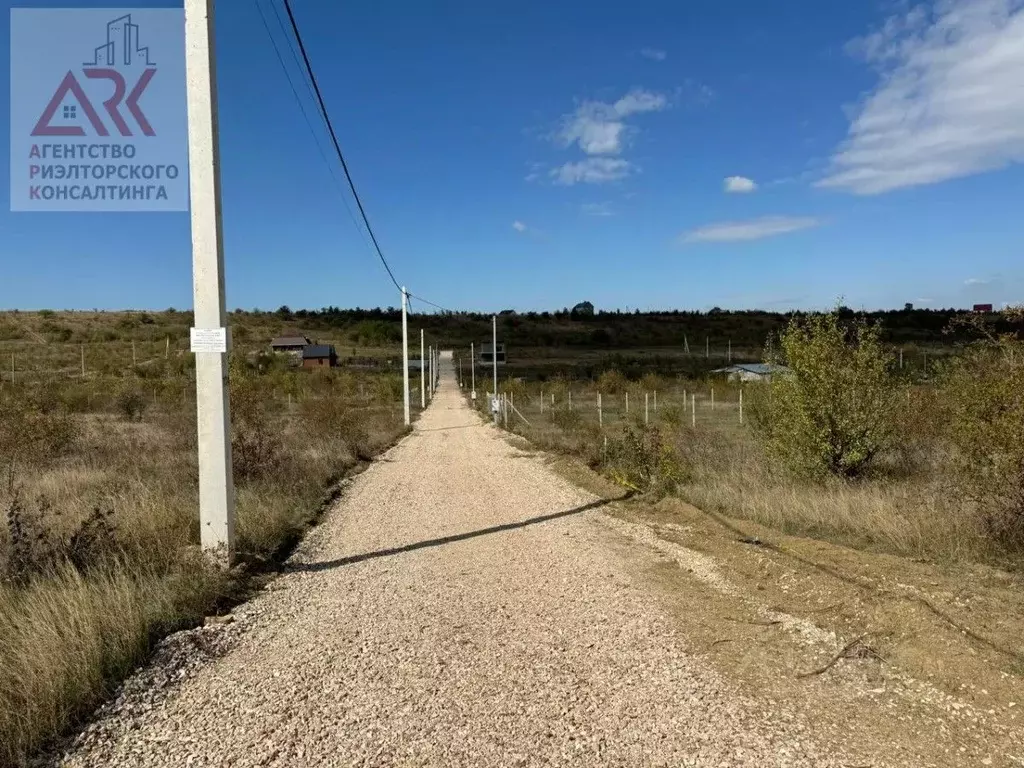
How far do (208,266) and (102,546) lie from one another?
9.81ft

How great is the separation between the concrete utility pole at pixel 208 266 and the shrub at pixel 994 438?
7.91 metres

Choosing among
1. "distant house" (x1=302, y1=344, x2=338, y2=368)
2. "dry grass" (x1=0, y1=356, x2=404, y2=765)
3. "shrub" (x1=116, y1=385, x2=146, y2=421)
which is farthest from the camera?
"distant house" (x1=302, y1=344, x2=338, y2=368)

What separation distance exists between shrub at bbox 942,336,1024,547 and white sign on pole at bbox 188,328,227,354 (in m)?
8.05

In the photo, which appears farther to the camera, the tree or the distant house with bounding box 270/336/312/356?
the distant house with bounding box 270/336/312/356

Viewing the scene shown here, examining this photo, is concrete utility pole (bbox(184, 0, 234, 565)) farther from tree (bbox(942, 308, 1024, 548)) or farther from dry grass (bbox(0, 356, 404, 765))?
tree (bbox(942, 308, 1024, 548))

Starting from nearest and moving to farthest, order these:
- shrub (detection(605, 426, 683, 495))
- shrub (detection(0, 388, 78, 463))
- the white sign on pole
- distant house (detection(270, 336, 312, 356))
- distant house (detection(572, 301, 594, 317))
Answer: the white sign on pole
shrub (detection(605, 426, 683, 495))
shrub (detection(0, 388, 78, 463))
distant house (detection(270, 336, 312, 356))
distant house (detection(572, 301, 594, 317))

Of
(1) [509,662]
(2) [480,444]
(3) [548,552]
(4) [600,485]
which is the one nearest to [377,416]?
(2) [480,444]

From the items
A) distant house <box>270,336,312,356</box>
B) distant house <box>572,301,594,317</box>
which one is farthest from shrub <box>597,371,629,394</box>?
distant house <box>572,301,594,317</box>

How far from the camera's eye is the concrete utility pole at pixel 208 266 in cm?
692

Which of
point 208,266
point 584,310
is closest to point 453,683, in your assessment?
point 208,266

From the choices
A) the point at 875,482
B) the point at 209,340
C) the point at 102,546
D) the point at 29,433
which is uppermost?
the point at 209,340

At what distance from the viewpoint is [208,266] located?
23.0ft

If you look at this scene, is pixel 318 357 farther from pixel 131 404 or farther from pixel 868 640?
pixel 868 640

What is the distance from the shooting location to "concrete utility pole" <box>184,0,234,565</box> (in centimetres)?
692
